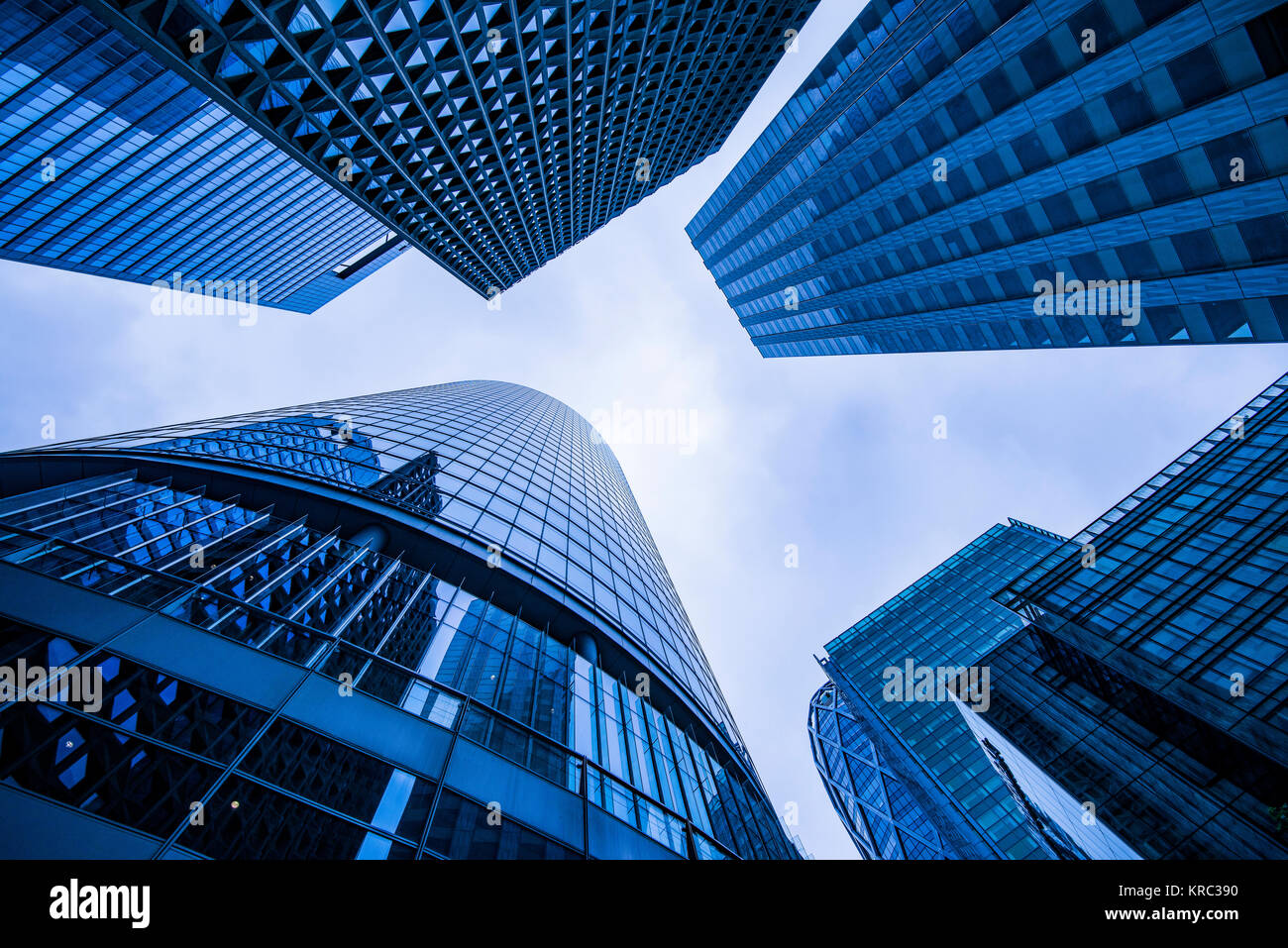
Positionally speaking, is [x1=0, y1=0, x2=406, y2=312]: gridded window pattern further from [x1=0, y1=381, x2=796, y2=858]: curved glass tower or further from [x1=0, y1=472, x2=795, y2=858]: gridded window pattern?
[x1=0, y1=472, x2=795, y2=858]: gridded window pattern

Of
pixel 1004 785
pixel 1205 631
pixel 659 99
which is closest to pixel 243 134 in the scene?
pixel 659 99

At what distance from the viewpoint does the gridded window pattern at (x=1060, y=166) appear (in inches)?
656

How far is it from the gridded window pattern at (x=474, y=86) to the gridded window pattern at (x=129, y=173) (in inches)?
731

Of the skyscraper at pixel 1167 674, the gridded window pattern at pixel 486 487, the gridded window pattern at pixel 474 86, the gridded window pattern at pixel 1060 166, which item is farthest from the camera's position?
the skyscraper at pixel 1167 674

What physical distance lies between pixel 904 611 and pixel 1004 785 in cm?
2734

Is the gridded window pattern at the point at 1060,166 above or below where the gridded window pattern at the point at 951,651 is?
above

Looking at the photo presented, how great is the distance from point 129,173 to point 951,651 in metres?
89.6

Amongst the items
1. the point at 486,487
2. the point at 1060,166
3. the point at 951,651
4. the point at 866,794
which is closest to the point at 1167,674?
the point at 1060,166

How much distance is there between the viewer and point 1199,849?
22.1 metres

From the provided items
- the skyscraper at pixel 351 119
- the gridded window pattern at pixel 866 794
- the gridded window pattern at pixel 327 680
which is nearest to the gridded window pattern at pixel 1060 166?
the skyscraper at pixel 351 119

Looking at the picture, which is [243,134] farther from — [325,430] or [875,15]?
→ [875,15]

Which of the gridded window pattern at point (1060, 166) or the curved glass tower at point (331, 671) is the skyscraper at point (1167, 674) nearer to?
the gridded window pattern at point (1060, 166)

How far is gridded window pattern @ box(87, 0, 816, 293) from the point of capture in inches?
708

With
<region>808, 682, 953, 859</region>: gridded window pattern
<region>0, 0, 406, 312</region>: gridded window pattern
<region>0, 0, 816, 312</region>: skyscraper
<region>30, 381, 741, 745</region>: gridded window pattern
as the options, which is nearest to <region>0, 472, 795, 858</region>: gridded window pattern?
<region>30, 381, 741, 745</region>: gridded window pattern
